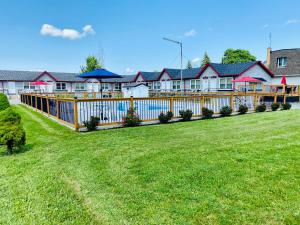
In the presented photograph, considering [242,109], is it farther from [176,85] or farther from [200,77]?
[176,85]

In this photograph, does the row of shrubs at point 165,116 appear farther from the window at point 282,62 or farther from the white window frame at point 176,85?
the white window frame at point 176,85

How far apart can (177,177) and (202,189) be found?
55cm

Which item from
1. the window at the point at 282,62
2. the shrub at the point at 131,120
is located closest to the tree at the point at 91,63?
the window at the point at 282,62

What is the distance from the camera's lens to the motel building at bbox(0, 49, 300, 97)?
2609cm

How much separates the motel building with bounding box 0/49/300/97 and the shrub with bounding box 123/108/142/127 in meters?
18.3

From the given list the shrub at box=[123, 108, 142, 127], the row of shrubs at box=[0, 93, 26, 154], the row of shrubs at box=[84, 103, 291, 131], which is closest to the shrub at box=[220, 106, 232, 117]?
the row of shrubs at box=[84, 103, 291, 131]

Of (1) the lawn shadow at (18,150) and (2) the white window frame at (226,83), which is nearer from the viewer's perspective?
(1) the lawn shadow at (18,150)

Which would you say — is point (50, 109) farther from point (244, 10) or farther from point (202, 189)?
point (244, 10)

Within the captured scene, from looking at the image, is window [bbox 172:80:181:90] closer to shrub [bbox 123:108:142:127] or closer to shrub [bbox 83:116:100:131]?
shrub [bbox 123:108:142:127]

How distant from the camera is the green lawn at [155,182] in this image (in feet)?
9.71

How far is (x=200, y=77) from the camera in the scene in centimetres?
2927

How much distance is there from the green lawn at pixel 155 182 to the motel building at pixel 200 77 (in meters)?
20.8

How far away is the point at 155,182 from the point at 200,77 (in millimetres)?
26745

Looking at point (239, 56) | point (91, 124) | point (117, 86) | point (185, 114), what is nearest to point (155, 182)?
point (91, 124)
